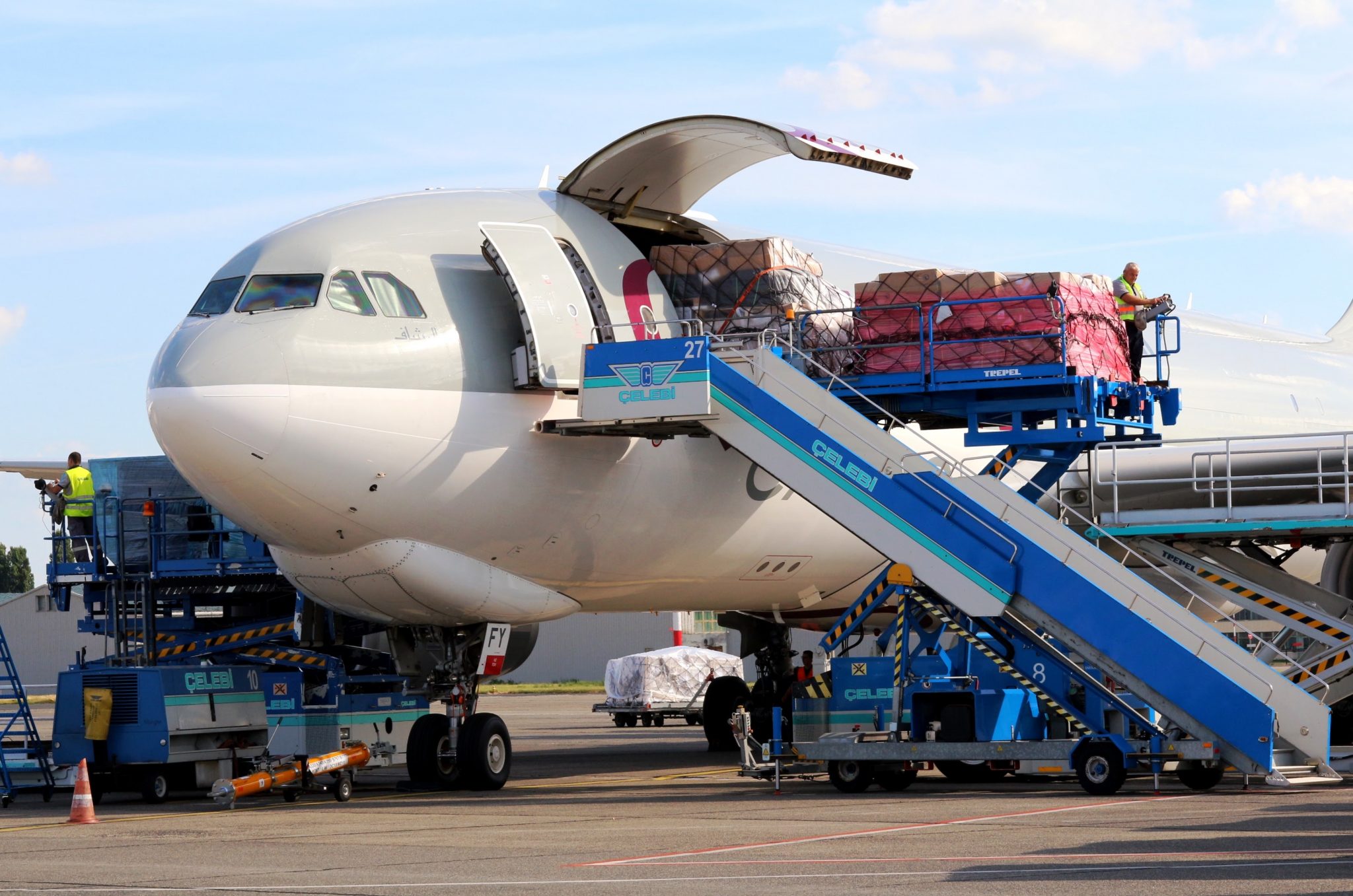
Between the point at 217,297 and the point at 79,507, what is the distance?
6223mm

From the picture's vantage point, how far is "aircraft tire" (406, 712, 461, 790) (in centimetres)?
1670

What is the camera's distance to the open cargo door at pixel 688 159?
16.2 meters

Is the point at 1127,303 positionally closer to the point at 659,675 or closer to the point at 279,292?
the point at 279,292

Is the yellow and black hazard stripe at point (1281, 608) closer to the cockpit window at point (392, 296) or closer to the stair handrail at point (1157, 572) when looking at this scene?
the stair handrail at point (1157, 572)

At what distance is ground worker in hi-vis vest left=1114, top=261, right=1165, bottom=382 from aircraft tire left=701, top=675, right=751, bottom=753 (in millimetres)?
8939

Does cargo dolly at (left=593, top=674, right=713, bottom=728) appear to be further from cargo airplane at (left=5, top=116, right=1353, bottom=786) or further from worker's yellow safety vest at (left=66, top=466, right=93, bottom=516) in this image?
cargo airplane at (left=5, top=116, right=1353, bottom=786)

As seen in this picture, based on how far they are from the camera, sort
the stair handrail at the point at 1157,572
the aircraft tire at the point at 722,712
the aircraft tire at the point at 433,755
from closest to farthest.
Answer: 1. the stair handrail at the point at 1157,572
2. the aircraft tire at the point at 433,755
3. the aircraft tire at the point at 722,712

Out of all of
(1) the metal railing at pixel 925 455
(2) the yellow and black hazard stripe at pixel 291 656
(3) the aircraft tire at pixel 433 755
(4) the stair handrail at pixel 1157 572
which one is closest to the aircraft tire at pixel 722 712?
(4) the stair handrail at pixel 1157 572

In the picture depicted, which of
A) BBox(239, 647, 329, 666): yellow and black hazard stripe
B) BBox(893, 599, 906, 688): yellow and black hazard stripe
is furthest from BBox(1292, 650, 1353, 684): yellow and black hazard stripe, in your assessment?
BBox(239, 647, 329, 666): yellow and black hazard stripe

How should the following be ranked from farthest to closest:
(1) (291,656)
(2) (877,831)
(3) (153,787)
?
(1) (291,656), (3) (153,787), (2) (877,831)

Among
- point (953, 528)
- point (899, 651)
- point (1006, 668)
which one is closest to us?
point (953, 528)

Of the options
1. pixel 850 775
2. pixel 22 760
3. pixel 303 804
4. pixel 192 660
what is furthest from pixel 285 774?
pixel 850 775

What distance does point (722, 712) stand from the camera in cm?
2516

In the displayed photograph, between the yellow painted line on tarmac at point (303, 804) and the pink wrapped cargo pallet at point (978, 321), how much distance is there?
557 centimetres
